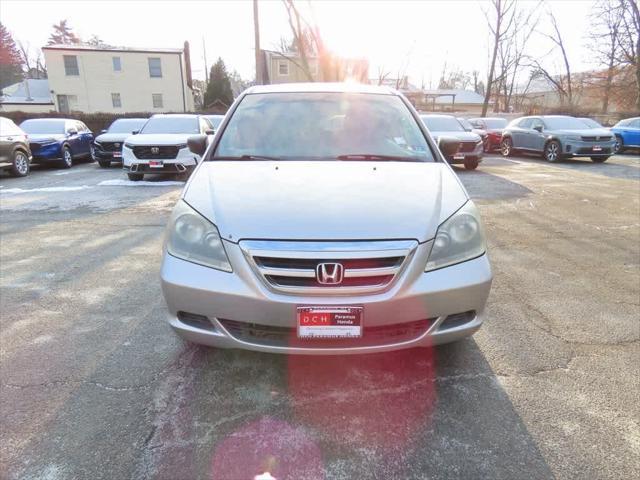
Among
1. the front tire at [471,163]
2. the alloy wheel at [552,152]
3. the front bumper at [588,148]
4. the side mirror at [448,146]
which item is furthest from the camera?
the alloy wheel at [552,152]

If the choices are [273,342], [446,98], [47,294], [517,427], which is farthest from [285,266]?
[446,98]

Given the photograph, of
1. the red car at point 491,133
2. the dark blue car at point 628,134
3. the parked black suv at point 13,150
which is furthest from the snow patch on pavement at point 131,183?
the dark blue car at point 628,134

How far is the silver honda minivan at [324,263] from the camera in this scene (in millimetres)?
2004

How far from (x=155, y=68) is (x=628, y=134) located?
110ft

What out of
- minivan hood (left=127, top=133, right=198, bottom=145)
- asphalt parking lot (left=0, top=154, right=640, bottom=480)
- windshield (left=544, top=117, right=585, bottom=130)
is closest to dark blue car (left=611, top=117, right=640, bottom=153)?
windshield (left=544, top=117, right=585, bottom=130)

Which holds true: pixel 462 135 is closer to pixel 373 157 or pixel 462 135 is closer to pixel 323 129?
pixel 323 129

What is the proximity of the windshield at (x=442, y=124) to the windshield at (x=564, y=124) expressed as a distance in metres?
3.73

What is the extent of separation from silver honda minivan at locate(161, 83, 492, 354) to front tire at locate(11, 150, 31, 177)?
10.7 m

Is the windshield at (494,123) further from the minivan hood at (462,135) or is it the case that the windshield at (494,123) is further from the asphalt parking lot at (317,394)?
the asphalt parking lot at (317,394)

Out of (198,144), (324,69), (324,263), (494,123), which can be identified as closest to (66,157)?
(198,144)

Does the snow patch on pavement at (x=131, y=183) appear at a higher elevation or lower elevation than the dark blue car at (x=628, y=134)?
lower

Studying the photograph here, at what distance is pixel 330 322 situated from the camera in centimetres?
200

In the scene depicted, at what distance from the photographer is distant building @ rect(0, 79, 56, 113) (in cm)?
3878

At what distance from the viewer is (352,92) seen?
3611mm
